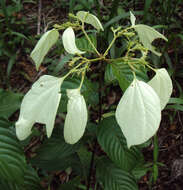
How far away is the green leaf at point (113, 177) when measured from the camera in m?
1.02

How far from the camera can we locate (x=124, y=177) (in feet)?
3.48

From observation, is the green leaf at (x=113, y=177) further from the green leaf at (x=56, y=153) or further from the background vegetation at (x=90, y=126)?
the green leaf at (x=56, y=153)

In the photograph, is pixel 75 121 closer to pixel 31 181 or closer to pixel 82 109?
pixel 82 109

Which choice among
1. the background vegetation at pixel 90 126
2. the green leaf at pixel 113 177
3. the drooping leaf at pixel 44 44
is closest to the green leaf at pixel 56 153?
the background vegetation at pixel 90 126

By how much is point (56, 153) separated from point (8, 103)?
0.27m

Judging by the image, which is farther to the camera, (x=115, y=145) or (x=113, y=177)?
(x=113, y=177)

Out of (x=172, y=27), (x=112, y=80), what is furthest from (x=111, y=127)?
(x=172, y=27)

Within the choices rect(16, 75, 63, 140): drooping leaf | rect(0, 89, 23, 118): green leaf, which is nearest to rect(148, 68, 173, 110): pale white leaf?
rect(16, 75, 63, 140): drooping leaf

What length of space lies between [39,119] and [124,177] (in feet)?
2.03

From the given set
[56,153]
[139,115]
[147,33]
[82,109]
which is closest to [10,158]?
[56,153]

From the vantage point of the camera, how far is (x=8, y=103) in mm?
983

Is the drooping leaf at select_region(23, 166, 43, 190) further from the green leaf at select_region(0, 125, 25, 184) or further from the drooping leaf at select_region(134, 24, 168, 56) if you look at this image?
the drooping leaf at select_region(134, 24, 168, 56)

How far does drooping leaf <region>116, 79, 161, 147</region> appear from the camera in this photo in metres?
0.51

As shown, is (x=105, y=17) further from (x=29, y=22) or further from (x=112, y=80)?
(x=112, y=80)
